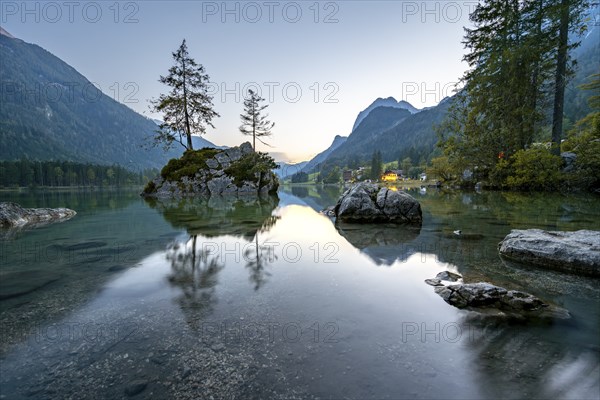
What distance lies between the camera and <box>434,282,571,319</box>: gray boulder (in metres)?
4.81

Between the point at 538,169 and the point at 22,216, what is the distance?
42.1 meters

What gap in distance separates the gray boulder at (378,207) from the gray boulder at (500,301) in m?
9.49

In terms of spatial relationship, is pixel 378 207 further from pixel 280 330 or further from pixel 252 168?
pixel 252 168

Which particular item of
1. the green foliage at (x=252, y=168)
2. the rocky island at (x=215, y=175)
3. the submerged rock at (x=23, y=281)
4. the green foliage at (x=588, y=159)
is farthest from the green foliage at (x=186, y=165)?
the green foliage at (x=588, y=159)

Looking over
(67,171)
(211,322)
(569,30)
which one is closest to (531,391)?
(211,322)

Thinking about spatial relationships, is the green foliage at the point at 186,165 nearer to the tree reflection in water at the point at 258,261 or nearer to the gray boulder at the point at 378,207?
the gray boulder at the point at 378,207

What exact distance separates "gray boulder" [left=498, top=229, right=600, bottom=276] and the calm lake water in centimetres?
59

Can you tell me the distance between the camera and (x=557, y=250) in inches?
284

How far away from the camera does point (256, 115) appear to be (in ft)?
184

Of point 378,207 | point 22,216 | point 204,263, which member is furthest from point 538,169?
point 22,216

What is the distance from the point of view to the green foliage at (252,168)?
47688 millimetres

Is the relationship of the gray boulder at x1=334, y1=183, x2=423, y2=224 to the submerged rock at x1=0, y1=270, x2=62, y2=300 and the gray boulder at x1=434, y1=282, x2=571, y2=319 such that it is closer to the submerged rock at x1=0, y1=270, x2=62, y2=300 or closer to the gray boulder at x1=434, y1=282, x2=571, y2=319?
the gray boulder at x1=434, y1=282, x2=571, y2=319

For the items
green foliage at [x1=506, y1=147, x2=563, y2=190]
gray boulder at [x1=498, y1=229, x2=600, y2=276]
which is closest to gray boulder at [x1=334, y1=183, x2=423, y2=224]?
gray boulder at [x1=498, y1=229, x2=600, y2=276]

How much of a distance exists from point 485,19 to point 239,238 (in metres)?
38.2
